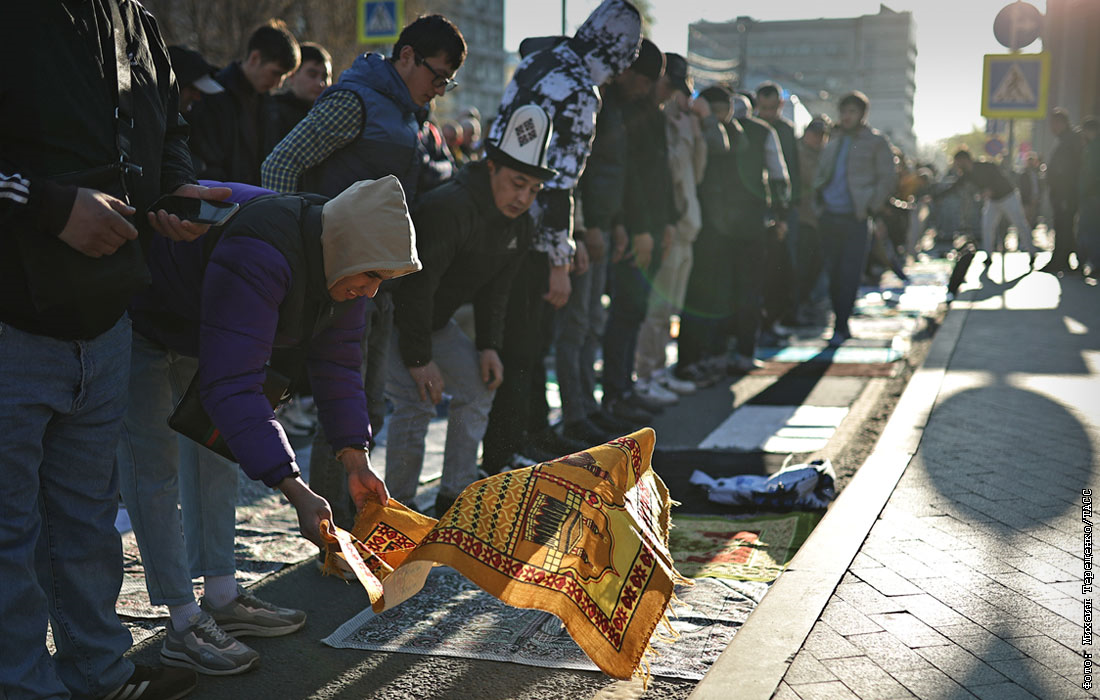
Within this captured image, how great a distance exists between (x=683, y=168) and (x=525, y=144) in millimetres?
3562

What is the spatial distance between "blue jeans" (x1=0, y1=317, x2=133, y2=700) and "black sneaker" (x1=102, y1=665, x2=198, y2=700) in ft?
0.21

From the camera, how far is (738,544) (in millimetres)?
4688

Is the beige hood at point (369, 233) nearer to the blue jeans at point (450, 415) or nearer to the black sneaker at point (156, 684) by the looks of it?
the black sneaker at point (156, 684)

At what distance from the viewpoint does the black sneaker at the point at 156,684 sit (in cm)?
308

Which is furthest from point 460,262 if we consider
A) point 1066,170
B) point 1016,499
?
point 1066,170

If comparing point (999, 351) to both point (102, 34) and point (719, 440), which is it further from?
→ point (102, 34)

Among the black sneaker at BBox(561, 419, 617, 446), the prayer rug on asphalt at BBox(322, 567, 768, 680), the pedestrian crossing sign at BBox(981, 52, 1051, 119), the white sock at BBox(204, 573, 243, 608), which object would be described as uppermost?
the pedestrian crossing sign at BBox(981, 52, 1051, 119)

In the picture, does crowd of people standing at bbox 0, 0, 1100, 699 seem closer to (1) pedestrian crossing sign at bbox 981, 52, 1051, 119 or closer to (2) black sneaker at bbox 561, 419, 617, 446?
(2) black sneaker at bbox 561, 419, 617, 446

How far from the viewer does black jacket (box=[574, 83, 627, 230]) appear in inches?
267

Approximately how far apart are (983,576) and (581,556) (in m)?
1.71

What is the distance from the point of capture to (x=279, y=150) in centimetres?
445

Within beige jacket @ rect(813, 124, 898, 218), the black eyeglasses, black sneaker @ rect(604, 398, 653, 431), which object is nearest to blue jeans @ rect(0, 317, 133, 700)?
the black eyeglasses

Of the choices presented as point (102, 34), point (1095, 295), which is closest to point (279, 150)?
point (102, 34)

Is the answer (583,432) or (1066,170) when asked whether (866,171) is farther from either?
(1066,170)
